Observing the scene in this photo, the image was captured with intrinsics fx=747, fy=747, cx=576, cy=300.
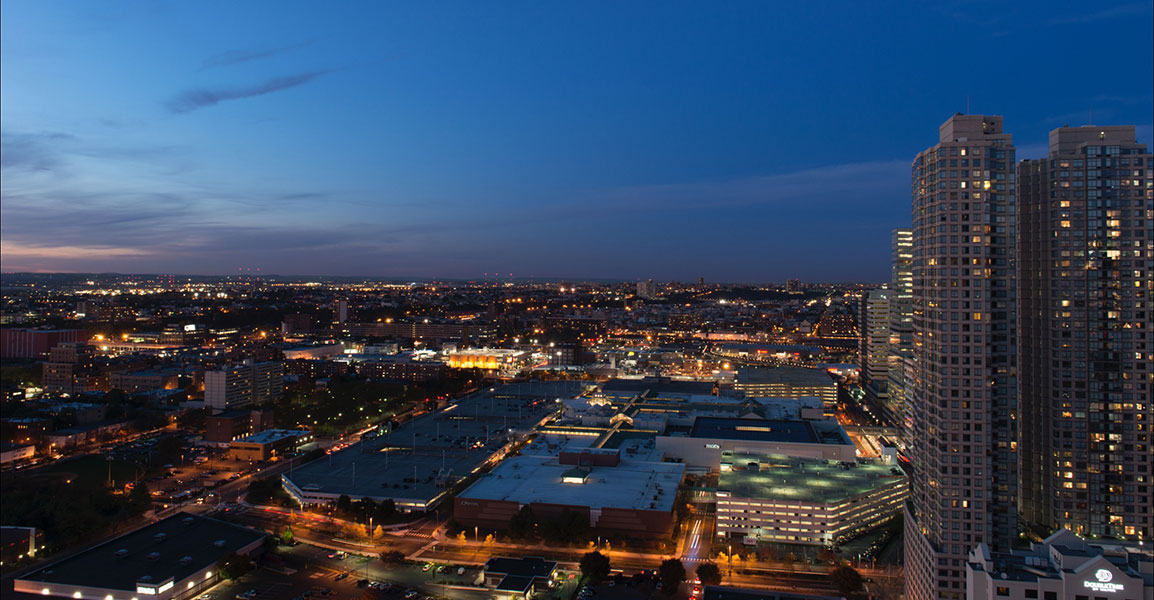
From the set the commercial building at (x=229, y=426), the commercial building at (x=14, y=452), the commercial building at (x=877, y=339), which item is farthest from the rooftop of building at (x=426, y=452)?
the commercial building at (x=877, y=339)

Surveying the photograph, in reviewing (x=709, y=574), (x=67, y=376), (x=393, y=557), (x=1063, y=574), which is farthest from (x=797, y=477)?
(x=67, y=376)

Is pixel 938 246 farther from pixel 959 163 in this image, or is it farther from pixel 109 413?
pixel 109 413

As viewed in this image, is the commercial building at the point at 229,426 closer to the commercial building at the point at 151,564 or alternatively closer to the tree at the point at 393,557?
the commercial building at the point at 151,564

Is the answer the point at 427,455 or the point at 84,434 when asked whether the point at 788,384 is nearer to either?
the point at 427,455

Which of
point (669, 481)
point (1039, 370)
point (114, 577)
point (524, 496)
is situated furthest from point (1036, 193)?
point (114, 577)

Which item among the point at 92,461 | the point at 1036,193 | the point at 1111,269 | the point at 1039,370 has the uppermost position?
the point at 1036,193
